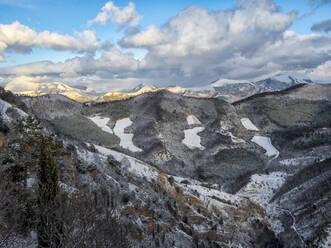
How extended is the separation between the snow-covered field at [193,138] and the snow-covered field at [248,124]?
97.2 feet

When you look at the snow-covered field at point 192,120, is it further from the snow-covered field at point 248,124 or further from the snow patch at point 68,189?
the snow patch at point 68,189

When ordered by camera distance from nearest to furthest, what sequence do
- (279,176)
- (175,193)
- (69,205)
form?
(69,205) → (175,193) → (279,176)

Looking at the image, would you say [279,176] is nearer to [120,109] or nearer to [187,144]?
[187,144]

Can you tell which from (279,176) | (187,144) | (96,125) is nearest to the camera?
(279,176)

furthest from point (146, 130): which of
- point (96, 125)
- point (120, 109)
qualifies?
point (120, 109)

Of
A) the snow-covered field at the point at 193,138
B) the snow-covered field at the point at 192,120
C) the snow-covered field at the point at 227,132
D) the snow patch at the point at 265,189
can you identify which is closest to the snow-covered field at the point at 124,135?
the snow-covered field at the point at 193,138

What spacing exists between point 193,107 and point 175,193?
117m

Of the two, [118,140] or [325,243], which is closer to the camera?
[325,243]

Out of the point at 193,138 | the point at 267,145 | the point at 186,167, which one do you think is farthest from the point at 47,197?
the point at 267,145

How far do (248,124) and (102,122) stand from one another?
81850 mm

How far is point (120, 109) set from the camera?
16438 cm

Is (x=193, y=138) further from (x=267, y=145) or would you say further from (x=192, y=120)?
(x=267, y=145)

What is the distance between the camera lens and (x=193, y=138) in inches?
4990

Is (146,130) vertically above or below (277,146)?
above
